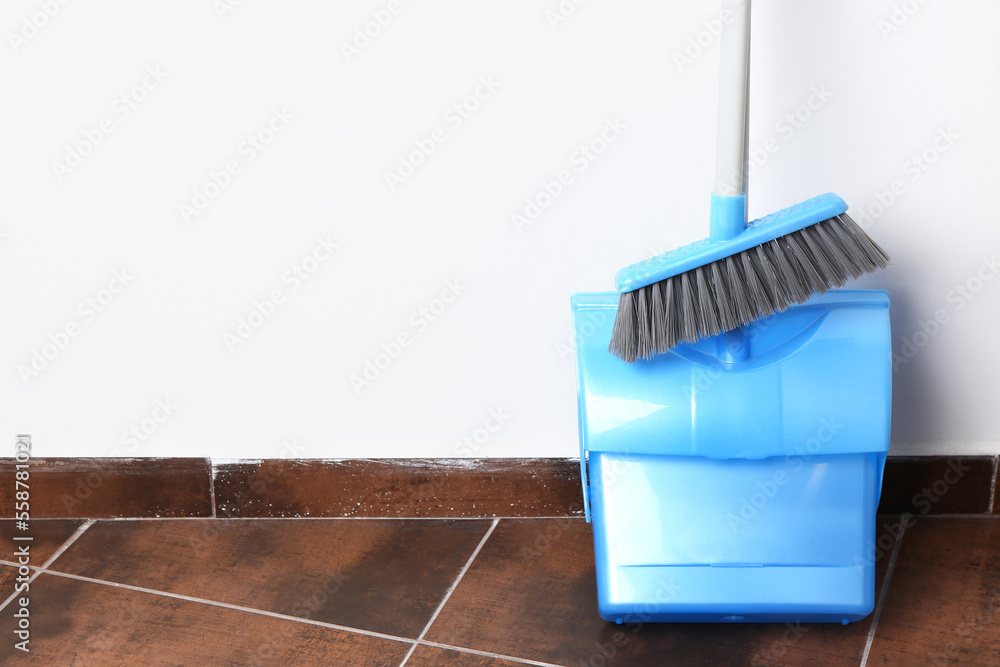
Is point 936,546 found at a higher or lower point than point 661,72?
lower

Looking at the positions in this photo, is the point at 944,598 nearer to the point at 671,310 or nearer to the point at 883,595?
the point at 883,595

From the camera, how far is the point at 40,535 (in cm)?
108

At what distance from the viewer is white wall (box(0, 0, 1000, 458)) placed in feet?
2.89

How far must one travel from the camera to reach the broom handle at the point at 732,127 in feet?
2.49

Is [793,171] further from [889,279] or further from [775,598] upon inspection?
[775,598]

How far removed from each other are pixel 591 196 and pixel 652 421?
0.84ft

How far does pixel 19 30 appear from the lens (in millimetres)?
917

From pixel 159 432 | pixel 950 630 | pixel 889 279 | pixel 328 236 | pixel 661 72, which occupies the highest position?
pixel 661 72

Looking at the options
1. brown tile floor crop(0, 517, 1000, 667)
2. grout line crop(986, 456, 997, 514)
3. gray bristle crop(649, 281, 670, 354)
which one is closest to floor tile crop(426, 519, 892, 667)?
brown tile floor crop(0, 517, 1000, 667)

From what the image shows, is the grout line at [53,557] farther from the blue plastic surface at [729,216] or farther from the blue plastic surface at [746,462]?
the blue plastic surface at [729,216]

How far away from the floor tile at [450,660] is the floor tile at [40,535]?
484 mm

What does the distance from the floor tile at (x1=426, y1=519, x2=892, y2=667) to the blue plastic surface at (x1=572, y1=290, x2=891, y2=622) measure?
24 millimetres

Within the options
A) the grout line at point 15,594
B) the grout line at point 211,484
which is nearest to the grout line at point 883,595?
the grout line at point 211,484

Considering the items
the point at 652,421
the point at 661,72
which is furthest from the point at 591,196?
the point at 652,421
